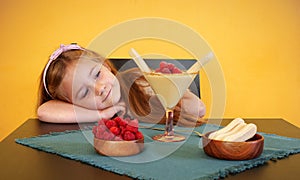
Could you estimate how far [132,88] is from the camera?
1.59m

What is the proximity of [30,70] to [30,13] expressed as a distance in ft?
1.00

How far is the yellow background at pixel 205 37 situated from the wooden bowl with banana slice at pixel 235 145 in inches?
52.6

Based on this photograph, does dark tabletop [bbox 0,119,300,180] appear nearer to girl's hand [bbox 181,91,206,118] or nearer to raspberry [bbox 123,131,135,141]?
raspberry [bbox 123,131,135,141]

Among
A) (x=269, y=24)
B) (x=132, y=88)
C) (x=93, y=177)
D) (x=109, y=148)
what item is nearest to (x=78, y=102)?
(x=132, y=88)

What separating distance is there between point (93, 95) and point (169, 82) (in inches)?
22.8

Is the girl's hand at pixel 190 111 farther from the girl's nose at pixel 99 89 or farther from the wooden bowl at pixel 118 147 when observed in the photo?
the wooden bowl at pixel 118 147

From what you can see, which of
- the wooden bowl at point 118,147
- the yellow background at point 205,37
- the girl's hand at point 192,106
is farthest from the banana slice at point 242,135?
the yellow background at point 205,37

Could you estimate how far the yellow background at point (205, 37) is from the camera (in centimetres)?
209

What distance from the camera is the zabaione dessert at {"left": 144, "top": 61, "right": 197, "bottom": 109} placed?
0.99 meters

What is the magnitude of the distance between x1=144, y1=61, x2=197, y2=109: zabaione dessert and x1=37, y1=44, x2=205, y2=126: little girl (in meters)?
A: 0.32

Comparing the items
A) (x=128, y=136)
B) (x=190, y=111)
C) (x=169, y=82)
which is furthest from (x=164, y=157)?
(x=190, y=111)

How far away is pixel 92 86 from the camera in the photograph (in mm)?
1490

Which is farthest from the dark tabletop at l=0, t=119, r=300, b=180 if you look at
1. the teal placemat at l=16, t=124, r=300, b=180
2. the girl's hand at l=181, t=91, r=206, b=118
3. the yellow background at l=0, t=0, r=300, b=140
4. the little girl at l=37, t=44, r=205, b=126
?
the yellow background at l=0, t=0, r=300, b=140

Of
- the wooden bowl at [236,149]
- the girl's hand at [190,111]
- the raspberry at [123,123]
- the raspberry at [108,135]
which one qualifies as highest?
the raspberry at [123,123]
